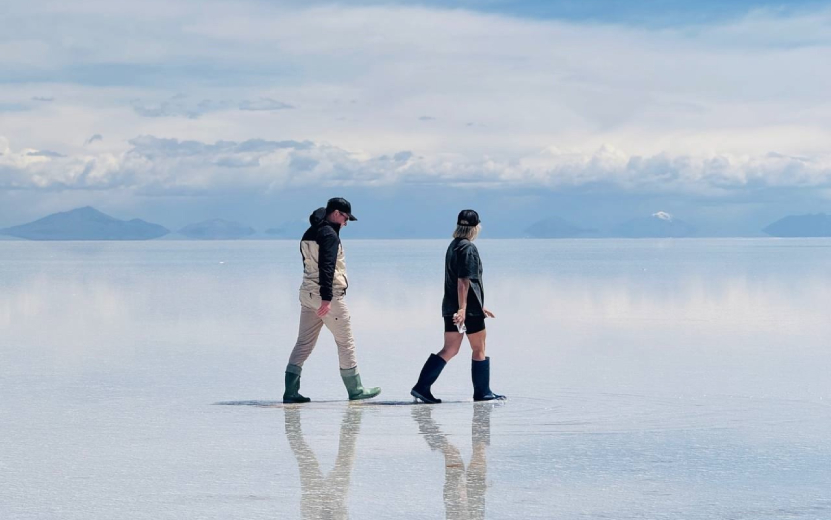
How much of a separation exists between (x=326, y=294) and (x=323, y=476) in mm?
2974

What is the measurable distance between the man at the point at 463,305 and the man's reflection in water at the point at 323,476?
1.15 metres

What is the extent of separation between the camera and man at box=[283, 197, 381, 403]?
9.62 metres

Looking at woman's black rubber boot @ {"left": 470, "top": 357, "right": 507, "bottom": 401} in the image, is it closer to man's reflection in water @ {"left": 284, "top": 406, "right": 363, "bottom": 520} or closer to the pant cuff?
the pant cuff

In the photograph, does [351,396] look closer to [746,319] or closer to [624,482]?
[624,482]

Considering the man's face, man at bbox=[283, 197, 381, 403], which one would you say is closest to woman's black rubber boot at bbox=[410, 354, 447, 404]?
man at bbox=[283, 197, 381, 403]

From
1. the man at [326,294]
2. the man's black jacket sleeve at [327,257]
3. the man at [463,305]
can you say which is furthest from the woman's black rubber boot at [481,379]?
the man's black jacket sleeve at [327,257]

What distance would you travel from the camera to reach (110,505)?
615 cm

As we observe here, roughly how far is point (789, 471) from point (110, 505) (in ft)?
13.6

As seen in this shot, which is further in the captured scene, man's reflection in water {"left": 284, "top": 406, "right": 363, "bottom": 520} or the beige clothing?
the beige clothing

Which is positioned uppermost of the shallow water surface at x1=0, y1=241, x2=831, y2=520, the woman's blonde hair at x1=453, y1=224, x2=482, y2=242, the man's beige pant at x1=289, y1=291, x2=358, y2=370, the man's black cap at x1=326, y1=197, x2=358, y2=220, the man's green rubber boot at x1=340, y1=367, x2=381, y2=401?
the man's black cap at x1=326, y1=197, x2=358, y2=220

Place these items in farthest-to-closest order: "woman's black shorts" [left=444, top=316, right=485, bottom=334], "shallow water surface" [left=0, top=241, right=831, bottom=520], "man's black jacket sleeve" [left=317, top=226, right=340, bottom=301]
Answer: "woman's black shorts" [left=444, top=316, right=485, bottom=334] → "man's black jacket sleeve" [left=317, top=226, right=340, bottom=301] → "shallow water surface" [left=0, top=241, right=831, bottom=520]

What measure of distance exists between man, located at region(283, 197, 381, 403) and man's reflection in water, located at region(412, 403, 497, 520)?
0.82 meters

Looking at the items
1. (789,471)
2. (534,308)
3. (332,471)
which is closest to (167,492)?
(332,471)

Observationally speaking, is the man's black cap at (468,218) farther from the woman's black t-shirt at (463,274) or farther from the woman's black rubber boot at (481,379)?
the woman's black rubber boot at (481,379)
